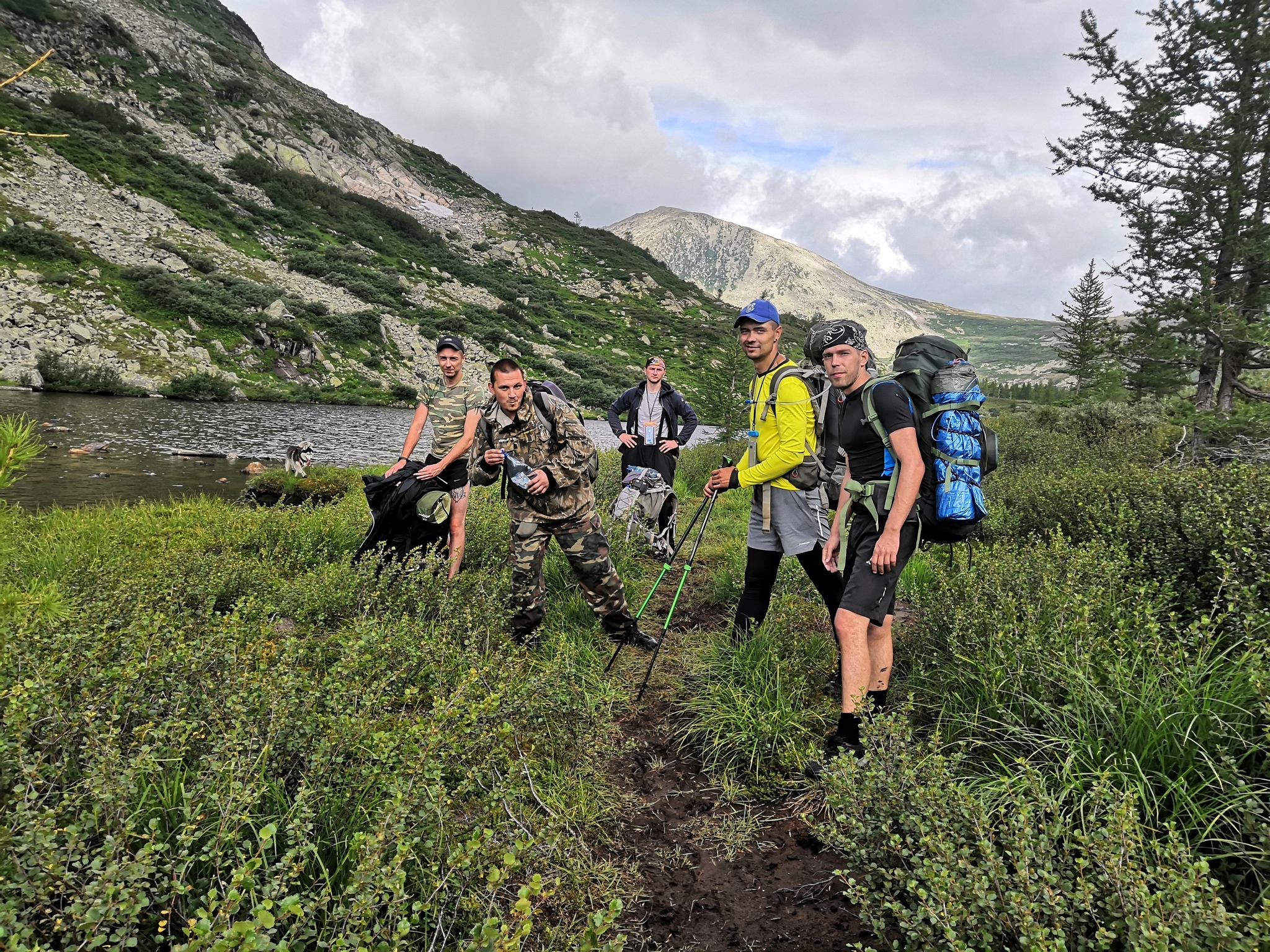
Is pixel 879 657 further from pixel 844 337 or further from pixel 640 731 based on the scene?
pixel 844 337

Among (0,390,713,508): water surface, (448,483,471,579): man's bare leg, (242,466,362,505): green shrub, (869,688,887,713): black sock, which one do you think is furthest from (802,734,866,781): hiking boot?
(0,390,713,508): water surface

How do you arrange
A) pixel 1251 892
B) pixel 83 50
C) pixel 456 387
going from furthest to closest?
pixel 83 50 → pixel 456 387 → pixel 1251 892

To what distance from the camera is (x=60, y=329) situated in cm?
2928

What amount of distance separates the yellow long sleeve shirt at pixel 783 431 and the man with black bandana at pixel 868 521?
0.31m

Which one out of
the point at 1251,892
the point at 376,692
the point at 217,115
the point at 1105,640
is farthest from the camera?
the point at 217,115

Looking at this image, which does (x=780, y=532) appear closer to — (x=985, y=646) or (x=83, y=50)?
(x=985, y=646)

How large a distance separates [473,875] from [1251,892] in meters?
2.91

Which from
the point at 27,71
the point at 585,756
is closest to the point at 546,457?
the point at 585,756

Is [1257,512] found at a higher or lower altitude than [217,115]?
lower

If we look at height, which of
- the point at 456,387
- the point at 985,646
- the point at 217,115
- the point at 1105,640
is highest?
the point at 217,115

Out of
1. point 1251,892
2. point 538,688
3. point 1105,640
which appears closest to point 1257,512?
point 1105,640

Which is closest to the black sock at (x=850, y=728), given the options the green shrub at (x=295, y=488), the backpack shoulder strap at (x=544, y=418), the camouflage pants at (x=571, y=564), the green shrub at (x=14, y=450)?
the camouflage pants at (x=571, y=564)

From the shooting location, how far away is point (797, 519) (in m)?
4.25

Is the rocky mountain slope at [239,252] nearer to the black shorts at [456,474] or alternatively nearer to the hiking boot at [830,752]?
the hiking boot at [830,752]
